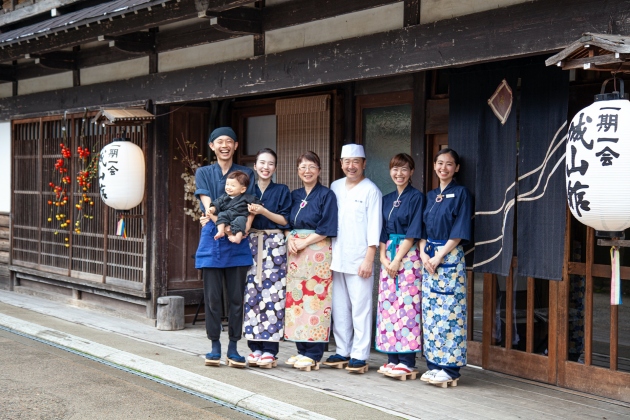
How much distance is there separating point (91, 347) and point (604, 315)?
570 cm

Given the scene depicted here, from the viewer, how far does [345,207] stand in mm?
8266

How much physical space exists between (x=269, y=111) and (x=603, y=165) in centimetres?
616

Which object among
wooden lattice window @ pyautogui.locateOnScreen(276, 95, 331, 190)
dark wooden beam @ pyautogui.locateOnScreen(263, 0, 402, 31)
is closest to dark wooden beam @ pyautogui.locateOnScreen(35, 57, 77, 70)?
wooden lattice window @ pyautogui.locateOnScreen(276, 95, 331, 190)

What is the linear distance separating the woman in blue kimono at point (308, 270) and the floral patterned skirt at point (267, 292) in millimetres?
95

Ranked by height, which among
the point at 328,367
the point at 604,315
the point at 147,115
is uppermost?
the point at 147,115

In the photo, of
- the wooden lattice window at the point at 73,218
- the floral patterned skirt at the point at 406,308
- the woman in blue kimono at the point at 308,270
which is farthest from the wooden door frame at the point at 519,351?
the wooden lattice window at the point at 73,218

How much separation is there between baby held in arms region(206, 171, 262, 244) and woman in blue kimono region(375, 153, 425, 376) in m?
1.42

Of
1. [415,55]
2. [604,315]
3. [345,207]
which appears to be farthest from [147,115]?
[604,315]

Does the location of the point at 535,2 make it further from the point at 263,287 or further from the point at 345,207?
the point at 263,287

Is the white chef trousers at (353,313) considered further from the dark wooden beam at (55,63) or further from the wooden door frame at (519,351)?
the dark wooden beam at (55,63)

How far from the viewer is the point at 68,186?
43.9 feet

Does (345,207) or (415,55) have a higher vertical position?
(415,55)

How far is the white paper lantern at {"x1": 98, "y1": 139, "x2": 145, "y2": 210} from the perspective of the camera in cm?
1040

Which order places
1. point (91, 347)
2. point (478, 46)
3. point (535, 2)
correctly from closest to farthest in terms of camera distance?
point (535, 2) < point (478, 46) < point (91, 347)
